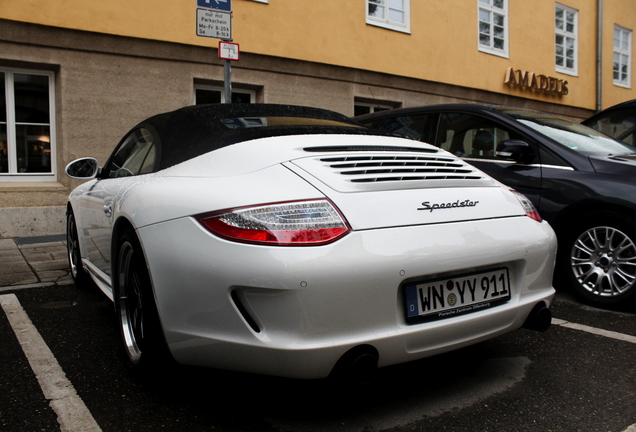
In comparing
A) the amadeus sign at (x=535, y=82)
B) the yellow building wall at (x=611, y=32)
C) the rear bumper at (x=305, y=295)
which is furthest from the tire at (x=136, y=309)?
the yellow building wall at (x=611, y=32)

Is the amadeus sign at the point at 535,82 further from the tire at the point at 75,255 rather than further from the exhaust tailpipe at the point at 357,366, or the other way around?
the exhaust tailpipe at the point at 357,366

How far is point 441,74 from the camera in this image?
42.1ft

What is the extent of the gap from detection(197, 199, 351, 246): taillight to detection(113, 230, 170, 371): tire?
0.50 m

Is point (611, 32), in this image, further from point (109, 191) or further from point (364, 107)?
point (109, 191)

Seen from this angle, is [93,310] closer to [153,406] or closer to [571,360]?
[153,406]

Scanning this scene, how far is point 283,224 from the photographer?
2059mm

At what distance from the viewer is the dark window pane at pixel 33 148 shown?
312 inches

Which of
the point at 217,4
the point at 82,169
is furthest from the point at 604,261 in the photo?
the point at 217,4

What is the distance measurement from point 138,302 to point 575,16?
57.8 feet

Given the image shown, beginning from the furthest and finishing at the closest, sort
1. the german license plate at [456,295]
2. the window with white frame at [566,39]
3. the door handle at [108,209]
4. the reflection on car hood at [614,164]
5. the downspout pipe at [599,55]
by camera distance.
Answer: the downspout pipe at [599,55]
the window with white frame at [566,39]
the reflection on car hood at [614,164]
the door handle at [108,209]
the german license plate at [456,295]

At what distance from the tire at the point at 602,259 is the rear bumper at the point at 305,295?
6.61 feet

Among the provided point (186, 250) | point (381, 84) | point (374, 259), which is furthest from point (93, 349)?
point (381, 84)

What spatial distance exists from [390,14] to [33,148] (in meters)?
7.51

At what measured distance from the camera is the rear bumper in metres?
1.98
